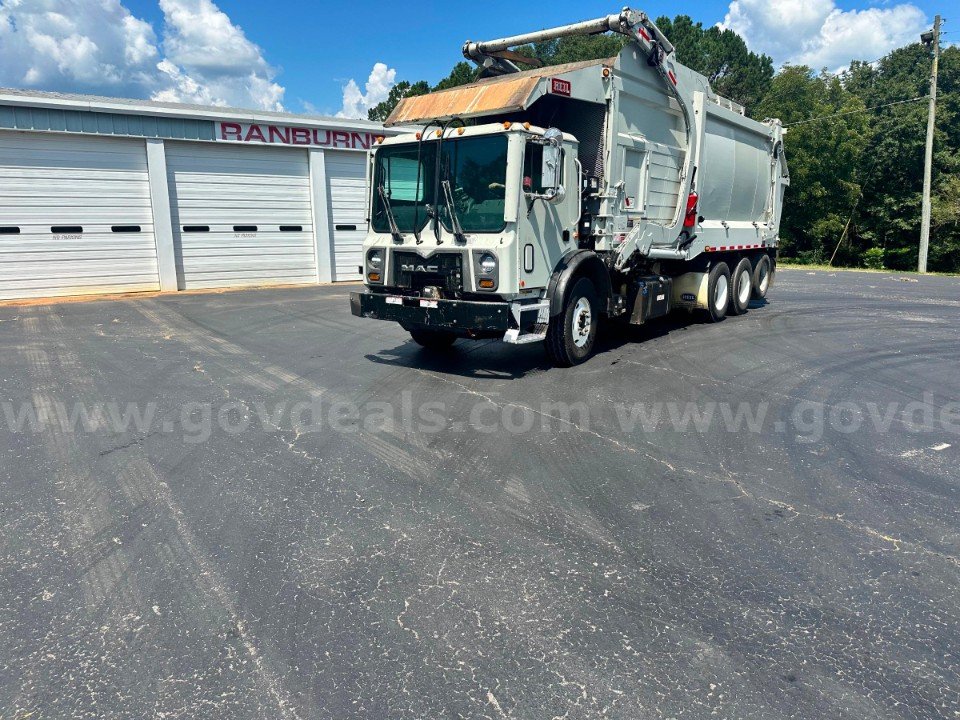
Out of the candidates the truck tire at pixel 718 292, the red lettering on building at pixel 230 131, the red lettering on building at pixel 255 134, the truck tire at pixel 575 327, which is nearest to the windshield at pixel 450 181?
the truck tire at pixel 575 327

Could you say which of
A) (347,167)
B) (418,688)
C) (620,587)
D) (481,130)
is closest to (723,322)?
(481,130)

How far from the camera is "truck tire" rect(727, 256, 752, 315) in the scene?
12.3 m

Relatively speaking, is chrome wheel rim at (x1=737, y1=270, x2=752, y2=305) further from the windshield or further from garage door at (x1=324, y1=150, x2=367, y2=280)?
garage door at (x1=324, y1=150, x2=367, y2=280)

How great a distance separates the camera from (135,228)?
A: 1584 centimetres

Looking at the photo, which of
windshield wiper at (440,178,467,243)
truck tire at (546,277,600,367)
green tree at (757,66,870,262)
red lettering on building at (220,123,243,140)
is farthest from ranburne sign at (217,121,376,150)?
green tree at (757,66,870,262)

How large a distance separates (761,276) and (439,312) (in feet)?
29.0

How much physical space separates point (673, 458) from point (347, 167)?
51.8ft

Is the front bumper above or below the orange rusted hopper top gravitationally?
below

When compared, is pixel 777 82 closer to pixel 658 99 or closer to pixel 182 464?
pixel 658 99

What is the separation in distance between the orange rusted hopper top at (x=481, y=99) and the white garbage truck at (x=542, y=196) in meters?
0.02

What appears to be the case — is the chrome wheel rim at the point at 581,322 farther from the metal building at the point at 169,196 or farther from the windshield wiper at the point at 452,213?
the metal building at the point at 169,196

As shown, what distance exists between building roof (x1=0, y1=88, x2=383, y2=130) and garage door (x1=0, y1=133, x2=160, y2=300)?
0.73 m

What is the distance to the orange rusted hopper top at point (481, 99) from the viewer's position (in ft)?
24.1

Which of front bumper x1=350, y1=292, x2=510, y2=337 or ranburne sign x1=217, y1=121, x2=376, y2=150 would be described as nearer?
front bumper x1=350, y1=292, x2=510, y2=337
